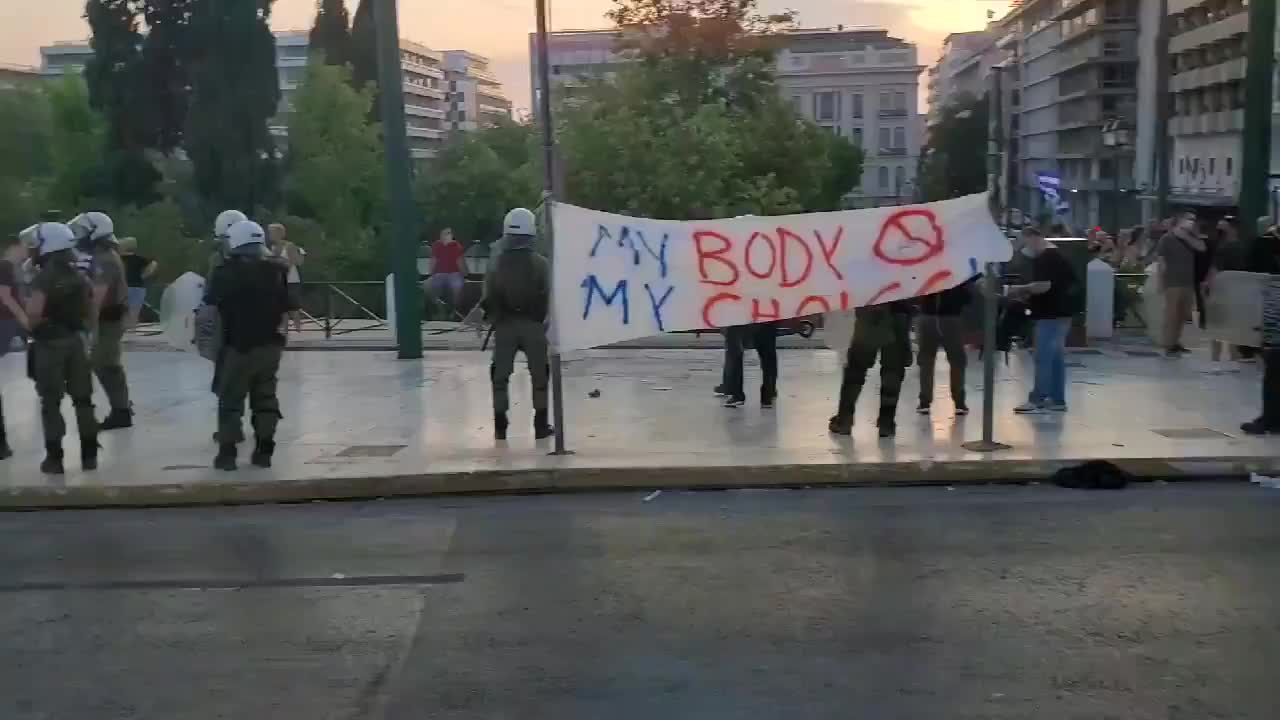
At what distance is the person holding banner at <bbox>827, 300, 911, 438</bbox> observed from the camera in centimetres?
1063

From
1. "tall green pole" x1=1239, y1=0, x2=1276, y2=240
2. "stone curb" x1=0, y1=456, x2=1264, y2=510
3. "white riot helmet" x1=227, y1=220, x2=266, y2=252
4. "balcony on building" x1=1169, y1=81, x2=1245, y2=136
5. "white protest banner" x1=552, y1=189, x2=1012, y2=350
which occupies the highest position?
"balcony on building" x1=1169, y1=81, x2=1245, y2=136

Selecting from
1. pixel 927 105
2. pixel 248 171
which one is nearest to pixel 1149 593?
pixel 248 171

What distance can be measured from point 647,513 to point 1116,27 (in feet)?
291

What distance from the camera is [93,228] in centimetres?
1127

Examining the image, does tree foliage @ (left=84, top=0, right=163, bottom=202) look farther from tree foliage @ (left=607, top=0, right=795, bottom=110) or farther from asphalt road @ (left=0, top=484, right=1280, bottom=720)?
asphalt road @ (left=0, top=484, right=1280, bottom=720)

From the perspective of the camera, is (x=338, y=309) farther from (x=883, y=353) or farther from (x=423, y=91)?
(x=423, y=91)

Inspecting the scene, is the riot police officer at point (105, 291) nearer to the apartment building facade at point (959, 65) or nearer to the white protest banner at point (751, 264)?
the white protest banner at point (751, 264)

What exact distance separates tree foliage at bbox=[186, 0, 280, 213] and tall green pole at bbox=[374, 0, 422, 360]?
33541 mm

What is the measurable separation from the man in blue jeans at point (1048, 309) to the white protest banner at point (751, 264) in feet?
4.12

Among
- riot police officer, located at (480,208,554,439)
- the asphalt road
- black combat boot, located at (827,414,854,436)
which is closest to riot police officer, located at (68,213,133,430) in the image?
the asphalt road

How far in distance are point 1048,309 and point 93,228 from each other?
25.4ft

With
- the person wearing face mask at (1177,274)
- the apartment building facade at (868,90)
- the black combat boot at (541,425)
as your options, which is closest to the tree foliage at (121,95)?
the person wearing face mask at (1177,274)

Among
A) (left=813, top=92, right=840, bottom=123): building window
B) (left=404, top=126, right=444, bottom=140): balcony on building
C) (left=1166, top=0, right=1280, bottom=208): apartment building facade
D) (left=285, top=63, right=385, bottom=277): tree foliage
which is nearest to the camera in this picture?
(left=285, top=63, right=385, bottom=277): tree foliage

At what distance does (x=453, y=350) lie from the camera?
17.8 metres
